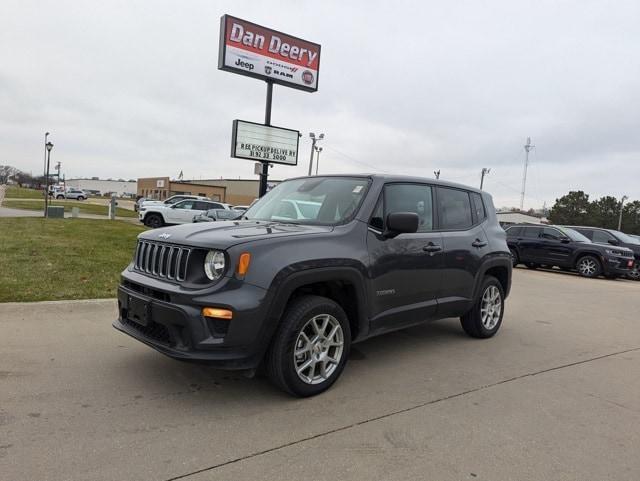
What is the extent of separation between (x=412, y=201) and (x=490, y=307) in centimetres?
204

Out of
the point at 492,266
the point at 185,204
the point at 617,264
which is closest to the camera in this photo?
the point at 492,266

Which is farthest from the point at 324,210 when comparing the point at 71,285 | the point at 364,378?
the point at 71,285

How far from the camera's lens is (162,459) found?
2.84m

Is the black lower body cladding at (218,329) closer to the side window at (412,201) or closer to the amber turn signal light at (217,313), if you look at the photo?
the amber turn signal light at (217,313)

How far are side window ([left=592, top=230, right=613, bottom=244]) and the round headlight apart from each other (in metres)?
16.5

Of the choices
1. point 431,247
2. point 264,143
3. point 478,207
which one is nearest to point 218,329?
point 431,247

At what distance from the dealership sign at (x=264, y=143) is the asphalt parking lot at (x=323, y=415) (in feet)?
33.8

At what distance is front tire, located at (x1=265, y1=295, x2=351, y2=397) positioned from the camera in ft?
11.9

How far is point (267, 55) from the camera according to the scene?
15617mm

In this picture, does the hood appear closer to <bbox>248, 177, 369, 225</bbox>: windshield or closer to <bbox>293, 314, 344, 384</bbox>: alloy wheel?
<bbox>248, 177, 369, 225</bbox>: windshield

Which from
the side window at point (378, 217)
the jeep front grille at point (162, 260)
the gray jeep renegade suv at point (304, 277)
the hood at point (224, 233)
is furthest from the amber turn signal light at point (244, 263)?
the side window at point (378, 217)

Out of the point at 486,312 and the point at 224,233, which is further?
the point at 486,312

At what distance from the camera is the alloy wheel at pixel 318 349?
12.4 feet

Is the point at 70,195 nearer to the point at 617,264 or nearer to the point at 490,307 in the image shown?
the point at 617,264
